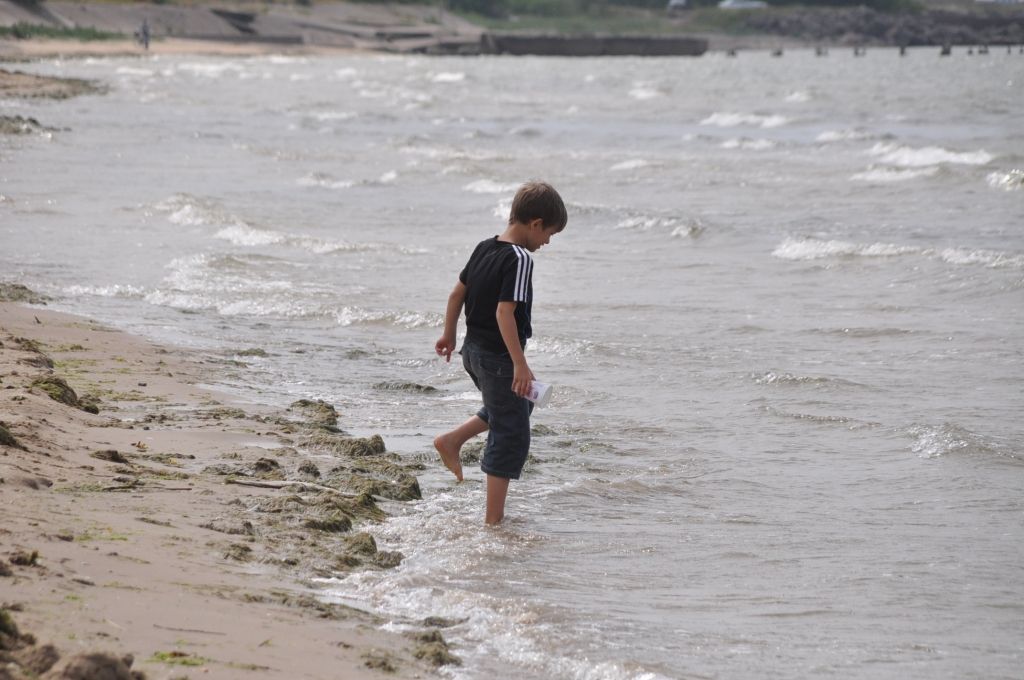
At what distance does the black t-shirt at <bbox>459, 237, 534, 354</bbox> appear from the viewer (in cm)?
541

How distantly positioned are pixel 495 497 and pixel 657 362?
149 inches

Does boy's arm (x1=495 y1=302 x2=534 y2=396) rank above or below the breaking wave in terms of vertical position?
above

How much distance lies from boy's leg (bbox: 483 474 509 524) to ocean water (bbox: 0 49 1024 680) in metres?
0.09

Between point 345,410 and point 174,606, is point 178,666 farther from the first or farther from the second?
point 345,410

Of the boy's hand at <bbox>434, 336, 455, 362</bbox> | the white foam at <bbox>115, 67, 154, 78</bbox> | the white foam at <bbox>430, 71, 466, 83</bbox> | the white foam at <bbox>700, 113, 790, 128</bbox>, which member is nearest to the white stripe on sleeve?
the boy's hand at <bbox>434, 336, 455, 362</bbox>

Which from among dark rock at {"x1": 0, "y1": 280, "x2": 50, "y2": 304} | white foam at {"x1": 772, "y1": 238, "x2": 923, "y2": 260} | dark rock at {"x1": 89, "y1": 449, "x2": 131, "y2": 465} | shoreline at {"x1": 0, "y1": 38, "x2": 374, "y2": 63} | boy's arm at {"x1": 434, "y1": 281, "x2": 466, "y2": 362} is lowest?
dark rock at {"x1": 0, "y1": 280, "x2": 50, "y2": 304}

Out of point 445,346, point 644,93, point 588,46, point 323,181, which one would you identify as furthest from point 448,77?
point 445,346

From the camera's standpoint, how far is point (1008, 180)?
21672 mm

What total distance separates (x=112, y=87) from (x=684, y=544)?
46277mm

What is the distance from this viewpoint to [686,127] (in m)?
38.2

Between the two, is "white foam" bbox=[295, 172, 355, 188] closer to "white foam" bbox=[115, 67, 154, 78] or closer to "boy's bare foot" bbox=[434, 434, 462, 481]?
"boy's bare foot" bbox=[434, 434, 462, 481]

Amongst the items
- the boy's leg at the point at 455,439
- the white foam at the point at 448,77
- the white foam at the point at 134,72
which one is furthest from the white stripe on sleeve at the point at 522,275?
the white foam at the point at 448,77

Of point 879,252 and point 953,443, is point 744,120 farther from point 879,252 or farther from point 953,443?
point 953,443

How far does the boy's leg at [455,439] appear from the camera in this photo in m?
5.99
